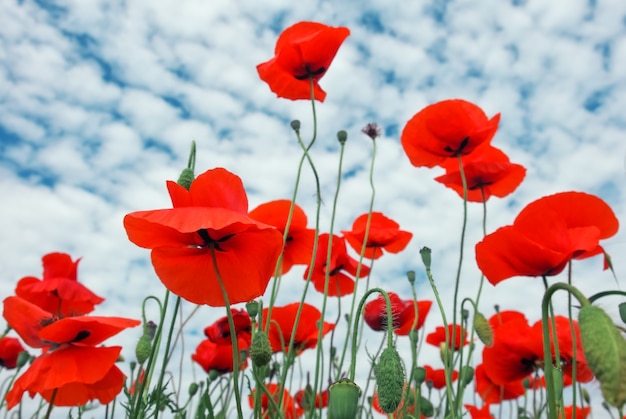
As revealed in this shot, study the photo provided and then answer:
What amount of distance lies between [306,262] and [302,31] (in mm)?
1054

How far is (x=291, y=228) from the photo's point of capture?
2461mm

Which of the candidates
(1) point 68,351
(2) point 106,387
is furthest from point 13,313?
(2) point 106,387

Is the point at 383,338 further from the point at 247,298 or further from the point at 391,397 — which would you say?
the point at 391,397

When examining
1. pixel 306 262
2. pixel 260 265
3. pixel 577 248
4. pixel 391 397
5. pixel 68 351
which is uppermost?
pixel 306 262

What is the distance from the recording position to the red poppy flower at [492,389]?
10.2 ft

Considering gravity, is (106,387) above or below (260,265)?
below

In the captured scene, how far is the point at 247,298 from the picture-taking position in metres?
Answer: 1.49

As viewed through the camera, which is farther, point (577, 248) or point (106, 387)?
point (106, 387)

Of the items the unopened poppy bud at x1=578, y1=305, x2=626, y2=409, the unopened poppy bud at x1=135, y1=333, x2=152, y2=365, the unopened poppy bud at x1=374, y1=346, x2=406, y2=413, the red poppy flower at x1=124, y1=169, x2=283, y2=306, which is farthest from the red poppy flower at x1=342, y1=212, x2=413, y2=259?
the unopened poppy bud at x1=578, y1=305, x2=626, y2=409

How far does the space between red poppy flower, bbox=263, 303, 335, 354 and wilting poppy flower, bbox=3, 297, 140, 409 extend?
2.63ft

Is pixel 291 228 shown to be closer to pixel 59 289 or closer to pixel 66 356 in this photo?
pixel 66 356

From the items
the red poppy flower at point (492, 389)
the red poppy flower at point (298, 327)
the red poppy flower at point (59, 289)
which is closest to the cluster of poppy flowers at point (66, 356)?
the red poppy flower at point (298, 327)

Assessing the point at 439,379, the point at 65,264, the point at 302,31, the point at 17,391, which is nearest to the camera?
the point at 17,391

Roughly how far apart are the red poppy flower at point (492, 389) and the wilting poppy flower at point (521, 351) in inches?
23.3
